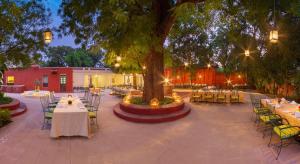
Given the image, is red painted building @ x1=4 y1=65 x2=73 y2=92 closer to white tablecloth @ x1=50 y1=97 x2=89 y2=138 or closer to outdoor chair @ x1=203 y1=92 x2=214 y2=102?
outdoor chair @ x1=203 y1=92 x2=214 y2=102

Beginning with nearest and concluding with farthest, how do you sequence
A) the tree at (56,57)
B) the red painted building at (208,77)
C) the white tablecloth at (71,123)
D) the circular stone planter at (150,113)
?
the white tablecloth at (71,123)
the circular stone planter at (150,113)
the red painted building at (208,77)
the tree at (56,57)

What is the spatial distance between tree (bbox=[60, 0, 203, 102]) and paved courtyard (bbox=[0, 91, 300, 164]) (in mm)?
2729

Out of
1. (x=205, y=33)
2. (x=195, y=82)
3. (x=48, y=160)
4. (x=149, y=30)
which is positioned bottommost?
(x=48, y=160)

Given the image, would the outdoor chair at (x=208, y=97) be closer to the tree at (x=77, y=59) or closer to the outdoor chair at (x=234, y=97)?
the outdoor chair at (x=234, y=97)

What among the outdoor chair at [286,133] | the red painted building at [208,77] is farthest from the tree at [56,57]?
the outdoor chair at [286,133]

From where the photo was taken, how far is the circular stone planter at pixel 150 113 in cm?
924

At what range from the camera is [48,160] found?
5355 millimetres

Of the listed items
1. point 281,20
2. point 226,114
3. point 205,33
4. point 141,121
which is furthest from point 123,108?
point 205,33

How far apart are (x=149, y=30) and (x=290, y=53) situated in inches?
335

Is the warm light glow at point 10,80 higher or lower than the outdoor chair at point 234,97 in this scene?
higher

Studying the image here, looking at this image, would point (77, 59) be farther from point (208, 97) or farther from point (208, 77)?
point (208, 97)

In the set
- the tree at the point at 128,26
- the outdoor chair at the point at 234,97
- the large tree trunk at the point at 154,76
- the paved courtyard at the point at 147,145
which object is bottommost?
the paved courtyard at the point at 147,145

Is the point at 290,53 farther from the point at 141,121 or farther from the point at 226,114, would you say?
the point at 141,121

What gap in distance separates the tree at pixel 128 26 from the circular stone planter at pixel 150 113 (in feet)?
3.97
